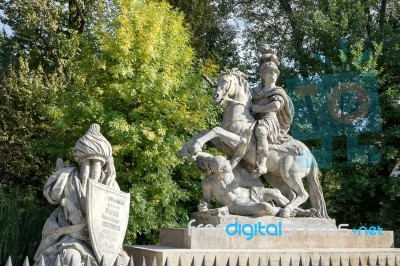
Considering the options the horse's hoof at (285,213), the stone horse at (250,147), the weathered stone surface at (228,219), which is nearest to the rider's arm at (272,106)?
the stone horse at (250,147)

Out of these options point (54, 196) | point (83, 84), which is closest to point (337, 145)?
point (83, 84)

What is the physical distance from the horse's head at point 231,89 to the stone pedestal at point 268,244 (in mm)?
1988

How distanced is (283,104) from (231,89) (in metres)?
0.95

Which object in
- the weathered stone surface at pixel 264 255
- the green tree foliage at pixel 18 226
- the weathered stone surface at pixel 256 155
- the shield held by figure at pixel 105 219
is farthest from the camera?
the green tree foliage at pixel 18 226

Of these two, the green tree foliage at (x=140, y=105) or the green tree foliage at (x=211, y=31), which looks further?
the green tree foliage at (x=211, y=31)

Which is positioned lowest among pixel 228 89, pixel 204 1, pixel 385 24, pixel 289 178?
pixel 289 178

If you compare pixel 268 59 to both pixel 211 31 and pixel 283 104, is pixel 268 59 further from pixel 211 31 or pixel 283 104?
pixel 211 31

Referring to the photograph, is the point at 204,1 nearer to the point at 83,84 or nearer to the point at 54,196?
the point at 83,84

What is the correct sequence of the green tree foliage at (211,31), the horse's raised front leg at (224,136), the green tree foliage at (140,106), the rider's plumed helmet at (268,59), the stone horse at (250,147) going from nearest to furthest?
1. the horse's raised front leg at (224,136)
2. the stone horse at (250,147)
3. the rider's plumed helmet at (268,59)
4. the green tree foliage at (140,106)
5. the green tree foliage at (211,31)

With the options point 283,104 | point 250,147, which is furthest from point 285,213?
point 283,104

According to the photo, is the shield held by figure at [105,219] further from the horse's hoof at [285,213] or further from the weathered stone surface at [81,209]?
the horse's hoof at [285,213]

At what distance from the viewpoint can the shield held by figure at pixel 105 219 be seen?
688 cm

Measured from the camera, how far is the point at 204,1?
23.1 meters

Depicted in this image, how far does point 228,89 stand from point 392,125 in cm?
998
